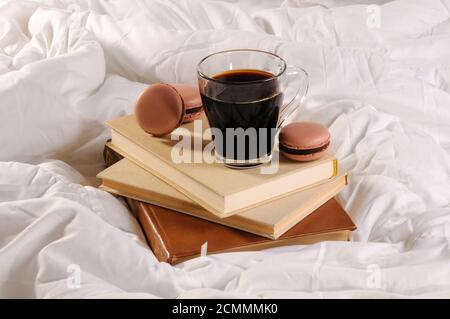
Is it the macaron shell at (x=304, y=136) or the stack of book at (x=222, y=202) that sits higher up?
the macaron shell at (x=304, y=136)

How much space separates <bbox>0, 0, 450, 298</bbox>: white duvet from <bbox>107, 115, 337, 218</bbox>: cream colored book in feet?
0.17

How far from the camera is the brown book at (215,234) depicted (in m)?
0.70

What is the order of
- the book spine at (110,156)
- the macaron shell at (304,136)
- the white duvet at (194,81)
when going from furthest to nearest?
1. the book spine at (110,156)
2. the macaron shell at (304,136)
3. the white duvet at (194,81)

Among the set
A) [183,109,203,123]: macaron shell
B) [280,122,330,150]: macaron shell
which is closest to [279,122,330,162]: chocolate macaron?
[280,122,330,150]: macaron shell

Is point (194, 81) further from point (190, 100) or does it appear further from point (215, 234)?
point (215, 234)

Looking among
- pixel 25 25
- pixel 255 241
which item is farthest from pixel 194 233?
pixel 25 25

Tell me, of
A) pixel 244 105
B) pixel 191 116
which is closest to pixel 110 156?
pixel 191 116

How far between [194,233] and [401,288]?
7.9 inches

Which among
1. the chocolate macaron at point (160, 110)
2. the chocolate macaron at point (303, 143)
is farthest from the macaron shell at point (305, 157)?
the chocolate macaron at point (160, 110)

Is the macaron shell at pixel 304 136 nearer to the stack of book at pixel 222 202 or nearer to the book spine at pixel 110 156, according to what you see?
the stack of book at pixel 222 202

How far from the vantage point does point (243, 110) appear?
0.72 m

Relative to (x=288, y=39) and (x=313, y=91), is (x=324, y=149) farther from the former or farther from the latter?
(x=288, y=39)

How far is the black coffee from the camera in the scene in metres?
0.72

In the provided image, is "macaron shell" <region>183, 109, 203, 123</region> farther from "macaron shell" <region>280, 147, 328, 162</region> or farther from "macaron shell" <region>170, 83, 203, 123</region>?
"macaron shell" <region>280, 147, 328, 162</region>
